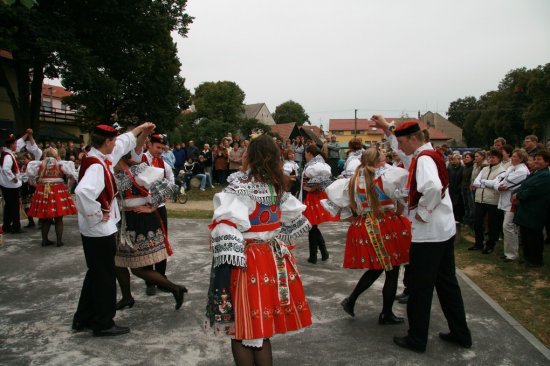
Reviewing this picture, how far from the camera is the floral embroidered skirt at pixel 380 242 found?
4414 mm

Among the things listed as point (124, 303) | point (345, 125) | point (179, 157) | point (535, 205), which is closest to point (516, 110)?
point (345, 125)

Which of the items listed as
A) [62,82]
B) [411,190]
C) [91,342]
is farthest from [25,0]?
[62,82]

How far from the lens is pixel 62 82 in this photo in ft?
71.7

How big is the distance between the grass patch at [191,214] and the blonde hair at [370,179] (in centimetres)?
727

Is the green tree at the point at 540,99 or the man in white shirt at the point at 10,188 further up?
the green tree at the point at 540,99

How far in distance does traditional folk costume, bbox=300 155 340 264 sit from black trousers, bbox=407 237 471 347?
2.90 meters

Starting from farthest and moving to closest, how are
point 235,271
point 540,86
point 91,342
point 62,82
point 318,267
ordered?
point 540,86 < point 62,82 < point 318,267 < point 91,342 < point 235,271

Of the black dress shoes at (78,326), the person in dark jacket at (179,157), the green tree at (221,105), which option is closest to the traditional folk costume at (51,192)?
the black dress shoes at (78,326)

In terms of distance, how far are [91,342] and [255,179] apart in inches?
100

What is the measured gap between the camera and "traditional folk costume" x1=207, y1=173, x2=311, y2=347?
2.78m

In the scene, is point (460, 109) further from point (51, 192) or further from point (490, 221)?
point (51, 192)

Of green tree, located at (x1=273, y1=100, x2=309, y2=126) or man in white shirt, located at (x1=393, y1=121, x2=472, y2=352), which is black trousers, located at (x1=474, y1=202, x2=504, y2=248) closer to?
man in white shirt, located at (x1=393, y1=121, x2=472, y2=352)

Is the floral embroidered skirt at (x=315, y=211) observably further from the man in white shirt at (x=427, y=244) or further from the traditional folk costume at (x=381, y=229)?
the man in white shirt at (x=427, y=244)

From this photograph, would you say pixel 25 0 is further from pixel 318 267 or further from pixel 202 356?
pixel 318 267
